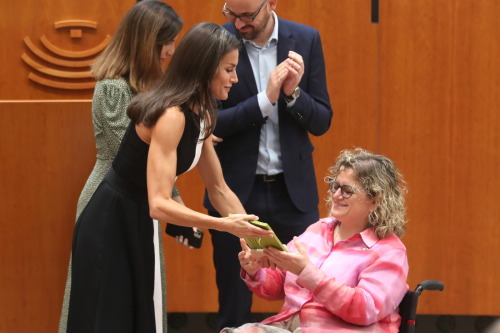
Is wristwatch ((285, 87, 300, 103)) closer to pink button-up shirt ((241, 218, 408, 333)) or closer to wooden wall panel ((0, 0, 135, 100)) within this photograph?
pink button-up shirt ((241, 218, 408, 333))

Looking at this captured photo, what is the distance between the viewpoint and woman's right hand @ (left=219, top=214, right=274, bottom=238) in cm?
276

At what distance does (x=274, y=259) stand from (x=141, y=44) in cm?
112

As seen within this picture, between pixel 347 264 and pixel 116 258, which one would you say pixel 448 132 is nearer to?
pixel 347 264

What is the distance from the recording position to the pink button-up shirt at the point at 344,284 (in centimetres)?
285

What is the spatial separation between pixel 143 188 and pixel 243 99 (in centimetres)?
87

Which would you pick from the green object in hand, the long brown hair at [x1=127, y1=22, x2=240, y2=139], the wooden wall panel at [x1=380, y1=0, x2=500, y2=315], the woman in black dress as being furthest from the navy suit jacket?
the wooden wall panel at [x1=380, y1=0, x2=500, y2=315]

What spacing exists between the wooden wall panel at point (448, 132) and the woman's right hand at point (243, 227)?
6.89 ft

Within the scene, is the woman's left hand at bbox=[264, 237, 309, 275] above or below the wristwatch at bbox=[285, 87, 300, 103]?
below

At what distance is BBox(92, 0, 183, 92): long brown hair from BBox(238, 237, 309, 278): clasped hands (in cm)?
89

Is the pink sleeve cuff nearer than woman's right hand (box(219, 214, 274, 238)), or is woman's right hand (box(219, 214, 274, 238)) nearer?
woman's right hand (box(219, 214, 274, 238))

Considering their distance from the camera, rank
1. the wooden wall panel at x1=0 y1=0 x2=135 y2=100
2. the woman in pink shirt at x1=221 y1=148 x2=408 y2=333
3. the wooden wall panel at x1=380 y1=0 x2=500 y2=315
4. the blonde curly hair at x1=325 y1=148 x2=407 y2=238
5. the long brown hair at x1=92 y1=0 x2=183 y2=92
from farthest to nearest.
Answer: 1. the wooden wall panel at x1=380 y1=0 x2=500 y2=315
2. the wooden wall panel at x1=0 y1=0 x2=135 y2=100
3. the long brown hair at x1=92 y1=0 x2=183 y2=92
4. the blonde curly hair at x1=325 y1=148 x2=407 y2=238
5. the woman in pink shirt at x1=221 y1=148 x2=408 y2=333

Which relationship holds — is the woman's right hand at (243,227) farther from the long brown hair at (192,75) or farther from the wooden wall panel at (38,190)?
the wooden wall panel at (38,190)

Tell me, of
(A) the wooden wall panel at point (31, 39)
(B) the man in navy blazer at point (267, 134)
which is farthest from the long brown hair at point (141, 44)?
(A) the wooden wall panel at point (31, 39)

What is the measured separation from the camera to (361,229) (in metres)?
3.08
